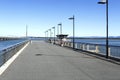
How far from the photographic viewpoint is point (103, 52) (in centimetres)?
2669

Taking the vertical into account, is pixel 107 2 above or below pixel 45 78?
above

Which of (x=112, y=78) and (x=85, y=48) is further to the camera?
(x=85, y=48)

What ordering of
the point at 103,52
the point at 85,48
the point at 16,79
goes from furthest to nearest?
the point at 85,48 < the point at 103,52 < the point at 16,79

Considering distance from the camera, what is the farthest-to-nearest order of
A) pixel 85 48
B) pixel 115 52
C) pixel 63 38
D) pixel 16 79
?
pixel 63 38 < pixel 85 48 < pixel 115 52 < pixel 16 79

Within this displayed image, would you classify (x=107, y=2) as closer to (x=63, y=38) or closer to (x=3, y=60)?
(x=3, y=60)

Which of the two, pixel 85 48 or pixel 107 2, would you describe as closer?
pixel 107 2

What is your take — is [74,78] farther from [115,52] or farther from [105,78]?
[115,52]

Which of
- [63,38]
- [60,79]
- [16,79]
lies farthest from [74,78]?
[63,38]

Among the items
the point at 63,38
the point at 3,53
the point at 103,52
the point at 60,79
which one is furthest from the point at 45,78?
the point at 63,38

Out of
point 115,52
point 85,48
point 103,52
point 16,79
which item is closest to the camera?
point 16,79

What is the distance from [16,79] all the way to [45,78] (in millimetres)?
1186

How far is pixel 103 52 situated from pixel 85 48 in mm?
7910

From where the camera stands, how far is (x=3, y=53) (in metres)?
17.7

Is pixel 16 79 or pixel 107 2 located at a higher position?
pixel 107 2
